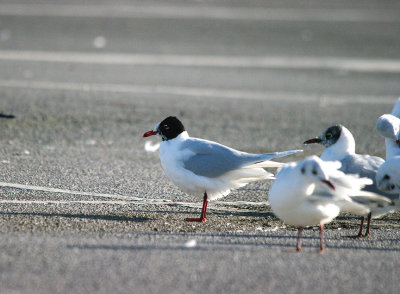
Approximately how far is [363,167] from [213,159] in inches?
52.3

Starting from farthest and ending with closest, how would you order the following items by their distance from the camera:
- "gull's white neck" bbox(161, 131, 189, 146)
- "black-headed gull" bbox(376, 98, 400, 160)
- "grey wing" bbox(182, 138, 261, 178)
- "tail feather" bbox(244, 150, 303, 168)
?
"black-headed gull" bbox(376, 98, 400, 160) < "gull's white neck" bbox(161, 131, 189, 146) < "grey wing" bbox(182, 138, 261, 178) < "tail feather" bbox(244, 150, 303, 168)

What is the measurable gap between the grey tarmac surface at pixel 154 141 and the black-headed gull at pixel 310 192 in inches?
10.7

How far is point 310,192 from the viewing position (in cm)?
555

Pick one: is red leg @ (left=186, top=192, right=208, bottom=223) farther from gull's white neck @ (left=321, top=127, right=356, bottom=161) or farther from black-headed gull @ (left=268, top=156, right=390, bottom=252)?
gull's white neck @ (left=321, top=127, right=356, bottom=161)

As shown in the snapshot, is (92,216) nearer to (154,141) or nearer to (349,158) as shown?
(349,158)

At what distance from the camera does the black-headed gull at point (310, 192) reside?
5410mm

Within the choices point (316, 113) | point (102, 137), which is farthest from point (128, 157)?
point (316, 113)

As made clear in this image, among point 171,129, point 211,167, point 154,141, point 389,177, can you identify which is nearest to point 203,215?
point 211,167

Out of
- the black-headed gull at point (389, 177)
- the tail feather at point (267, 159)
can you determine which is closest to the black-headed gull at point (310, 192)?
the black-headed gull at point (389, 177)

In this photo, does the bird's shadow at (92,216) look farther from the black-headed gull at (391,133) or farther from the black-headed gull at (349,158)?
the black-headed gull at (391,133)

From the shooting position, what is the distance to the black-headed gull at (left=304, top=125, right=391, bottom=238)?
630 cm

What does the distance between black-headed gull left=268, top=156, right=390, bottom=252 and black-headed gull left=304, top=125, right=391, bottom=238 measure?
23.6 inches

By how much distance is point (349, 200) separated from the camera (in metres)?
5.66

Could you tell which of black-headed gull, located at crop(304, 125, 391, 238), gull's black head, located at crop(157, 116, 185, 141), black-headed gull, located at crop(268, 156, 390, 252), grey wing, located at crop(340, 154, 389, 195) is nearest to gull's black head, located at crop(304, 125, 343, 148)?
black-headed gull, located at crop(304, 125, 391, 238)
